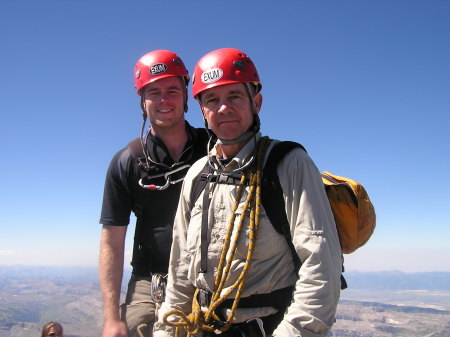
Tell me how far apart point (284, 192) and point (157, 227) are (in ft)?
7.41

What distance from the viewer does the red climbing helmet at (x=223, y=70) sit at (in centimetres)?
338

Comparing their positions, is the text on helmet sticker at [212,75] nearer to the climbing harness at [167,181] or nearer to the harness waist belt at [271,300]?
the climbing harness at [167,181]

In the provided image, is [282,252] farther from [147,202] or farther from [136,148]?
[136,148]

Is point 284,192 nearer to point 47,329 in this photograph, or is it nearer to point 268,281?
point 268,281

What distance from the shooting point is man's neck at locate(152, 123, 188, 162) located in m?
4.95

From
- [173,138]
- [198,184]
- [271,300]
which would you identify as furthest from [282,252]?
[173,138]

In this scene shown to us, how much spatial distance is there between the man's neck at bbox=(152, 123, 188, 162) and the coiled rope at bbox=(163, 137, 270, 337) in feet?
6.26

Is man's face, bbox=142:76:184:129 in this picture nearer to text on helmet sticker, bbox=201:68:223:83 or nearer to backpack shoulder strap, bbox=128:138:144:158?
backpack shoulder strap, bbox=128:138:144:158

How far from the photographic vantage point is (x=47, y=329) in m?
11.6

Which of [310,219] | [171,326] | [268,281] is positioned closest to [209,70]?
[310,219]

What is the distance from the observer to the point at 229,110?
3297 mm

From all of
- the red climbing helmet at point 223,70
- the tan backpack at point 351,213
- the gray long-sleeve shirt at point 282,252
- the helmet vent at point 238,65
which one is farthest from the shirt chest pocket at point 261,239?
the helmet vent at point 238,65

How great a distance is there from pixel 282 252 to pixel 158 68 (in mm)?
2990

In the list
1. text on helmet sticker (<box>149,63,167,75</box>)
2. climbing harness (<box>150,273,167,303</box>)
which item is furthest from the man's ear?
climbing harness (<box>150,273,167,303</box>)
